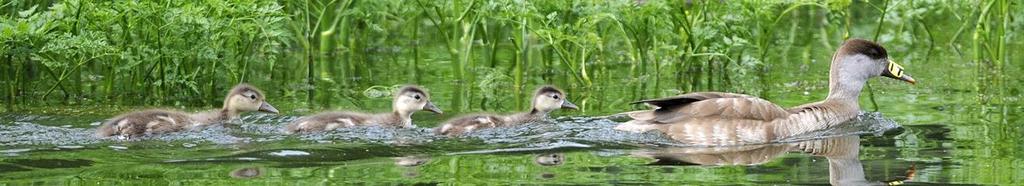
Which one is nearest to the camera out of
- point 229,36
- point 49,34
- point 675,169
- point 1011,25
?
point 675,169

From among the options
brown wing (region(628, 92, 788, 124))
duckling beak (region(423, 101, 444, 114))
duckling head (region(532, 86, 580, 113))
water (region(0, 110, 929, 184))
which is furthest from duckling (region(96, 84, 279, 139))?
brown wing (region(628, 92, 788, 124))

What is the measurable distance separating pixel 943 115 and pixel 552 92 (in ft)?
9.18

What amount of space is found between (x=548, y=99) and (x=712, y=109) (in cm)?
143

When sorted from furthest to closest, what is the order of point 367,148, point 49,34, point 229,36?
point 229,36, point 49,34, point 367,148

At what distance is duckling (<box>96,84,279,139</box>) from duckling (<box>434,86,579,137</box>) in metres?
1.47

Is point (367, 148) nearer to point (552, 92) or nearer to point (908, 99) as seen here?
point (552, 92)

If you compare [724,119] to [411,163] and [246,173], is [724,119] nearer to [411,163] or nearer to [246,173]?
[411,163]

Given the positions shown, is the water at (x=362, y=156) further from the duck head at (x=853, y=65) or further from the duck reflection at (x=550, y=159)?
the duck head at (x=853, y=65)

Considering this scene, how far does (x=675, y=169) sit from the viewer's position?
433 inches

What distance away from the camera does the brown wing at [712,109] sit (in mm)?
12828

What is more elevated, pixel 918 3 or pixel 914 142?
pixel 918 3

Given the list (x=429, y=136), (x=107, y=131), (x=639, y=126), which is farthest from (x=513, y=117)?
(x=107, y=131)

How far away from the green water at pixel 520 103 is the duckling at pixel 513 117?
0.43 ft

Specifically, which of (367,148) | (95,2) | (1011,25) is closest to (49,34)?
(95,2)
